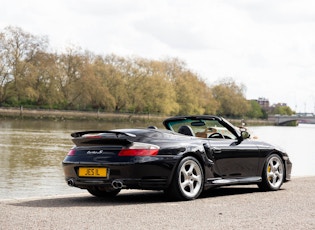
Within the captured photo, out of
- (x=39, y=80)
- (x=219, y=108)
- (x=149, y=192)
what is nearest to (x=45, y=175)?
(x=149, y=192)

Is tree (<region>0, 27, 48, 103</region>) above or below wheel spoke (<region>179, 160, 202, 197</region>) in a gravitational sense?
above

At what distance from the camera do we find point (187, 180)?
912 centimetres

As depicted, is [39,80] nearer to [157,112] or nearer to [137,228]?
[157,112]

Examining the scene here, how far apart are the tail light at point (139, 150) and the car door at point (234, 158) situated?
1273 millimetres

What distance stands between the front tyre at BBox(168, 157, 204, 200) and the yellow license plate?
3.15 feet

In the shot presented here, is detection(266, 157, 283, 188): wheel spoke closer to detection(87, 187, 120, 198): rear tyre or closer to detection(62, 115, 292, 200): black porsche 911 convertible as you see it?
detection(62, 115, 292, 200): black porsche 911 convertible

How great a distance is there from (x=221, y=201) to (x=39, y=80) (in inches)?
2978

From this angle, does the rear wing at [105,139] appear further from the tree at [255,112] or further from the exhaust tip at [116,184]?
the tree at [255,112]

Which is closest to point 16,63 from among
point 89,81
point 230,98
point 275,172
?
point 89,81

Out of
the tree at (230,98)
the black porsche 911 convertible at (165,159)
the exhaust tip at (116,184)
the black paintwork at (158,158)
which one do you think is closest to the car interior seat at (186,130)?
the black porsche 911 convertible at (165,159)

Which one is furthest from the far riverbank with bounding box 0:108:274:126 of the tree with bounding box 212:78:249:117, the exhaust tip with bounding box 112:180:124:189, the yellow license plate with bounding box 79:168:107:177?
the exhaust tip with bounding box 112:180:124:189

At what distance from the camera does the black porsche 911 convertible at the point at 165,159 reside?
8.74m

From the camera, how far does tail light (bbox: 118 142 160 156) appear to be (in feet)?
28.7

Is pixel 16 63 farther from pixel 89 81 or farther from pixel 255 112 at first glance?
pixel 255 112
